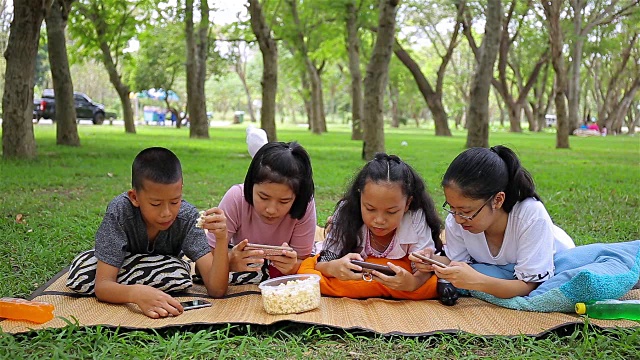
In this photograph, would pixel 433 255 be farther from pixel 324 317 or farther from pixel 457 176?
pixel 324 317

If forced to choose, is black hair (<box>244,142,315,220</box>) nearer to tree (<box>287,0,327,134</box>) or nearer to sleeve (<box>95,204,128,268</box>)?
sleeve (<box>95,204,128,268</box>)

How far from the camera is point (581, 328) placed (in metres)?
2.89

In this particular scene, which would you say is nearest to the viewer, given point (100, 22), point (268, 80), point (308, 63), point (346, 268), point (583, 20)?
point (346, 268)

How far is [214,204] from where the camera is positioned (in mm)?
6469

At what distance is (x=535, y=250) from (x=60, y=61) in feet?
34.7

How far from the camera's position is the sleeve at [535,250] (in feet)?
10.6

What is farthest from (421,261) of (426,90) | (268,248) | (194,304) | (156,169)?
(426,90)

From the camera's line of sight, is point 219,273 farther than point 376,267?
Yes

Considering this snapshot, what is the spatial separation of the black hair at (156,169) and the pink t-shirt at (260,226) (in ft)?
1.94

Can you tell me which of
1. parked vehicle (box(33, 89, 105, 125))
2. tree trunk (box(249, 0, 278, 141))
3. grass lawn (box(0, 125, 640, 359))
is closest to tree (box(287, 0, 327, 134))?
tree trunk (box(249, 0, 278, 141))

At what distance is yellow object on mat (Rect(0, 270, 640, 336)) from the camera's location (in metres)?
2.88

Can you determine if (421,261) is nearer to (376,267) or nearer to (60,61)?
(376,267)

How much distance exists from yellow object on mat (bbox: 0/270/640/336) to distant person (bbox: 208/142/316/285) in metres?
0.25

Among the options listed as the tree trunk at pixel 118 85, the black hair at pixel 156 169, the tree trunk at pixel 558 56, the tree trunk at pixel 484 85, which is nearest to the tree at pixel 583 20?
the tree trunk at pixel 558 56
